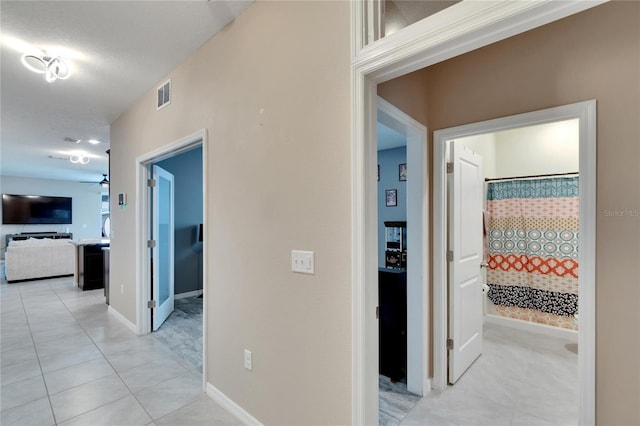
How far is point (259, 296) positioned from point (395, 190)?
4.09 metres

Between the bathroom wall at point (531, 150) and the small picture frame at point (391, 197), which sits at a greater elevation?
the bathroom wall at point (531, 150)

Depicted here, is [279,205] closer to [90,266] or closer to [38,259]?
[90,266]

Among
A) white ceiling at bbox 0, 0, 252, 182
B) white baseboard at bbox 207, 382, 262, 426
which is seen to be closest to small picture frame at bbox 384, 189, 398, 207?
white ceiling at bbox 0, 0, 252, 182

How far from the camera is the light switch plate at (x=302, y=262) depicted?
1.62 metres

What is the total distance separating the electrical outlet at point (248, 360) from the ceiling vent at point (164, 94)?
7.86 feet

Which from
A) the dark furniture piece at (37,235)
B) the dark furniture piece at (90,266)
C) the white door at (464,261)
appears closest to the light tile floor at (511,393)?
the white door at (464,261)

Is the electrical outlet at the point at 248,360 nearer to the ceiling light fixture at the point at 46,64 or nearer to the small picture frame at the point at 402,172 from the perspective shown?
the ceiling light fixture at the point at 46,64

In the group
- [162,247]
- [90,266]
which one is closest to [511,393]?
[162,247]

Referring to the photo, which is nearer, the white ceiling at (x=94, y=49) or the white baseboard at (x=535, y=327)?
the white ceiling at (x=94, y=49)

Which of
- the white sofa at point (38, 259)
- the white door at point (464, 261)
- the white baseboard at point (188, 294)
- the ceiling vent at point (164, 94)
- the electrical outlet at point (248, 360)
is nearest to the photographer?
the electrical outlet at point (248, 360)

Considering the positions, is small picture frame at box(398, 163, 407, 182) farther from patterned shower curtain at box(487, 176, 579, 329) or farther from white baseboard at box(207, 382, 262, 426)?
white baseboard at box(207, 382, 262, 426)

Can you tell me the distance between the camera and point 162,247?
3.97m

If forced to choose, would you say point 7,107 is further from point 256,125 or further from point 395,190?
point 395,190

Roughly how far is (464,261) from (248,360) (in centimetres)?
193
